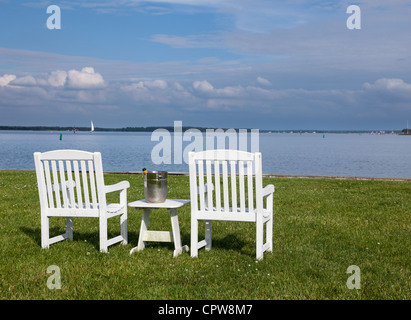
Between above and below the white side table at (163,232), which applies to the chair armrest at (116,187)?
above

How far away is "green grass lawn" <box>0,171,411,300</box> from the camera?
4996mm

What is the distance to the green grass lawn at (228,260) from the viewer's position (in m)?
5.00

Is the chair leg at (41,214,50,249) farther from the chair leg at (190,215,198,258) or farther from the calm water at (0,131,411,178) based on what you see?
the calm water at (0,131,411,178)

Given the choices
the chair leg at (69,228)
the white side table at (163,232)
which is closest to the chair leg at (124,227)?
the white side table at (163,232)

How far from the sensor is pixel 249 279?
17.6 feet

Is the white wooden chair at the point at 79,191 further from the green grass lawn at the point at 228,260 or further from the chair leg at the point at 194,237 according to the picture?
the chair leg at the point at 194,237

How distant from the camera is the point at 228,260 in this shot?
618 centimetres

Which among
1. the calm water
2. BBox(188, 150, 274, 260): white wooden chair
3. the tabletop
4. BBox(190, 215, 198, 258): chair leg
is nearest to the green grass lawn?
BBox(190, 215, 198, 258): chair leg

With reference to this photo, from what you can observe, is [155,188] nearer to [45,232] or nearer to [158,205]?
[158,205]

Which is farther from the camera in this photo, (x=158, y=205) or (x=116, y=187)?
(x=116, y=187)

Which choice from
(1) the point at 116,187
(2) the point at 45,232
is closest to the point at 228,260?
(1) the point at 116,187
